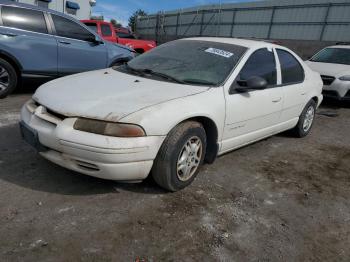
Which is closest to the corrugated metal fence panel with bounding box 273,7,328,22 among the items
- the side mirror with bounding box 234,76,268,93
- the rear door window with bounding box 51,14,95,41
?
the rear door window with bounding box 51,14,95,41

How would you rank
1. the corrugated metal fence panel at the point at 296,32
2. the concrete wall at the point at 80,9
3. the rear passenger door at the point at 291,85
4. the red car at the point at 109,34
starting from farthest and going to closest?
the corrugated metal fence panel at the point at 296,32, the concrete wall at the point at 80,9, the red car at the point at 109,34, the rear passenger door at the point at 291,85

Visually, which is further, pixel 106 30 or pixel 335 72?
pixel 106 30

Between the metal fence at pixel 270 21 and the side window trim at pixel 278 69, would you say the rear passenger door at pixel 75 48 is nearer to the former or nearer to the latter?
the side window trim at pixel 278 69

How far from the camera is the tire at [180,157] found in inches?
115

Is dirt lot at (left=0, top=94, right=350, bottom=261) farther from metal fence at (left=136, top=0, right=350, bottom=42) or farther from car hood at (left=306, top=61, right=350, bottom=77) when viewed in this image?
metal fence at (left=136, top=0, right=350, bottom=42)

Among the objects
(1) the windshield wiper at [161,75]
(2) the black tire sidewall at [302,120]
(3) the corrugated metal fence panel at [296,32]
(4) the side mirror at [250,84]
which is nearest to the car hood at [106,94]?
(1) the windshield wiper at [161,75]

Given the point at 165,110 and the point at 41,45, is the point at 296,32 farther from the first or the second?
the point at 165,110

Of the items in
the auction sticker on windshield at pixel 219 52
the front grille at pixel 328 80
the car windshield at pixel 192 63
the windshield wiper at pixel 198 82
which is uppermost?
the auction sticker on windshield at pixel 219 52

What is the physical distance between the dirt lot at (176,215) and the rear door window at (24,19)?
2834mm

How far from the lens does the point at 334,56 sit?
9172mm

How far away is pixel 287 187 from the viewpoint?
3639 millimetres

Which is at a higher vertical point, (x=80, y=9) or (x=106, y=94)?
(x=80, y=9)

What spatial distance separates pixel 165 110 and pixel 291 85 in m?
2.44

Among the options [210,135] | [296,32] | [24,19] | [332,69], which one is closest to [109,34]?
[24,19]
